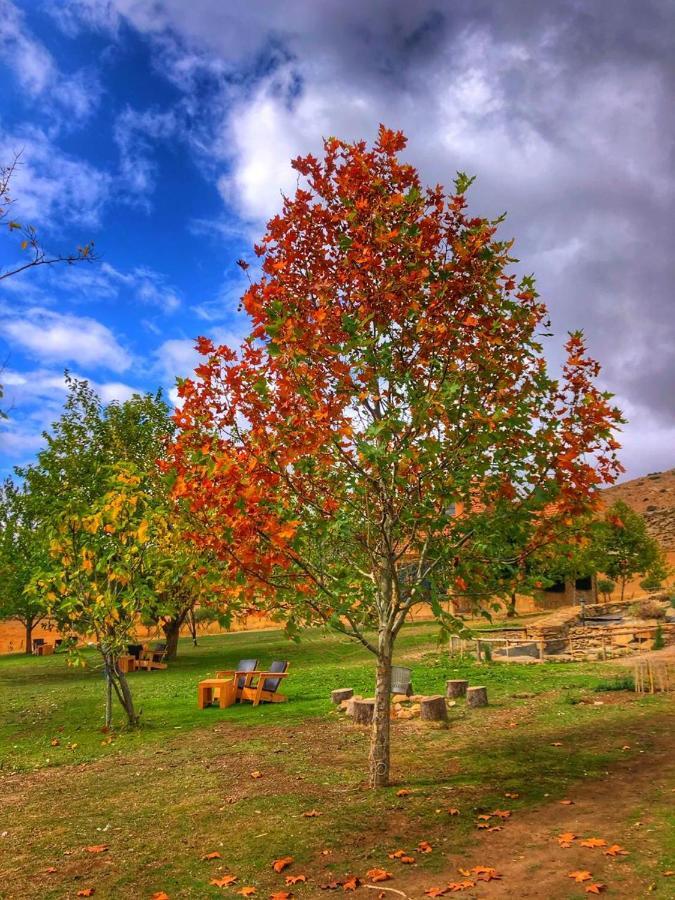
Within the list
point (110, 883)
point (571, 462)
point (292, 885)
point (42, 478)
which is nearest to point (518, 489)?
point (571, 462)

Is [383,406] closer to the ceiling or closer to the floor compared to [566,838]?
closer to the ceiling

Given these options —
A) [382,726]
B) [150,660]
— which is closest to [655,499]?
[150,660]

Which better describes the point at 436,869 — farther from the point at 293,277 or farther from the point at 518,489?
the point at 293,277

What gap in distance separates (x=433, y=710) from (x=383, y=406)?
22.2 ft

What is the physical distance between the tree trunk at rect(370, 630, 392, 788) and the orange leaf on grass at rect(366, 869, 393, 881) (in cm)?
262

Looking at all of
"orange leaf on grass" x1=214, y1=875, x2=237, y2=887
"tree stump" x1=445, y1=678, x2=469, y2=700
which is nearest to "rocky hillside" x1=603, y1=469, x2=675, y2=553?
"tree stump" x1=445, y1=678, x2=469, y2=700

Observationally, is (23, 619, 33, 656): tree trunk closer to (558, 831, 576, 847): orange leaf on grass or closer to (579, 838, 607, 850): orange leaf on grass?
(558, 831, 576, 847): orange leaf on grass

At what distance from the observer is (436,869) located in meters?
6.09

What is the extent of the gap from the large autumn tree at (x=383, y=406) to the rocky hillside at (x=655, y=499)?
71936 millimetres

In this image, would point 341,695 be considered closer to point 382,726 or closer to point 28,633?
point 382,726

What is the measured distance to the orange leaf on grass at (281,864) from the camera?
20.6 feet

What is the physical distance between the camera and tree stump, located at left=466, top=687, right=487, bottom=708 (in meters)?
13.9

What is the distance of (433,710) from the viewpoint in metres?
12.7

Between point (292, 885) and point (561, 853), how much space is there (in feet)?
7.91
